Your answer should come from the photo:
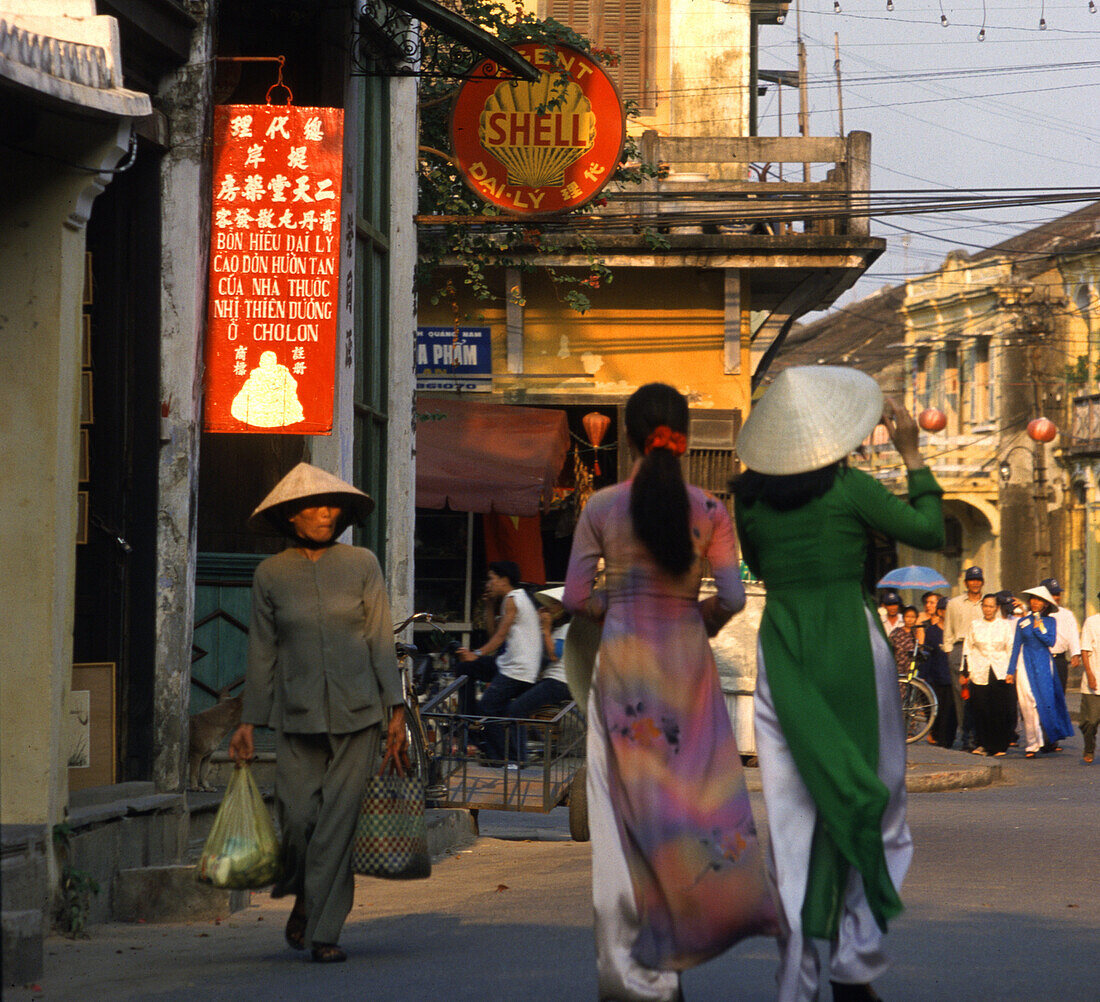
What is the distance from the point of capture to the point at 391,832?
669 centimetres

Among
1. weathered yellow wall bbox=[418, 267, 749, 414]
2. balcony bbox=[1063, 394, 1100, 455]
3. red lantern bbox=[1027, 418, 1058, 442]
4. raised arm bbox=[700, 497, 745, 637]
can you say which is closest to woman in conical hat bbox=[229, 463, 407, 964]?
raised arm bbox=[700, 497, 745, 637]

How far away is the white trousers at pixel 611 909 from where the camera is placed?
192 inches

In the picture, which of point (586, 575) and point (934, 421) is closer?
point (586, 575)

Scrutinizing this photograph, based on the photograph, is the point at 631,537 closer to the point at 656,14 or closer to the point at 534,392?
the point at 534,392

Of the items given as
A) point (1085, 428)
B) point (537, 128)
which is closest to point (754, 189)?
point (537, 128)

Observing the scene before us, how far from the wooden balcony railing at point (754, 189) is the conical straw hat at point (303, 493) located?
13.5m

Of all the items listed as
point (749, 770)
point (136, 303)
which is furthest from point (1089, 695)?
point (136, 303)

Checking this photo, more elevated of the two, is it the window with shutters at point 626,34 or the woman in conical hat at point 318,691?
the window with shutters at point 626,34

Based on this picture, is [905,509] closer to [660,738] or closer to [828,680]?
[828,680]

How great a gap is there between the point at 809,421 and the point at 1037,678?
1412 centimetres

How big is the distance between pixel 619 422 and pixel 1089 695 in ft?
22.0

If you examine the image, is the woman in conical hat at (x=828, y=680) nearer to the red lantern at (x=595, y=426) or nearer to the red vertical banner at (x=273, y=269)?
the red vertical banner at (x=273, y=269)

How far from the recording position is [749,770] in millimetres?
15711

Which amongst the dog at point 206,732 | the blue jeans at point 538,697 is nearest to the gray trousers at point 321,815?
the dog at point 206,732
